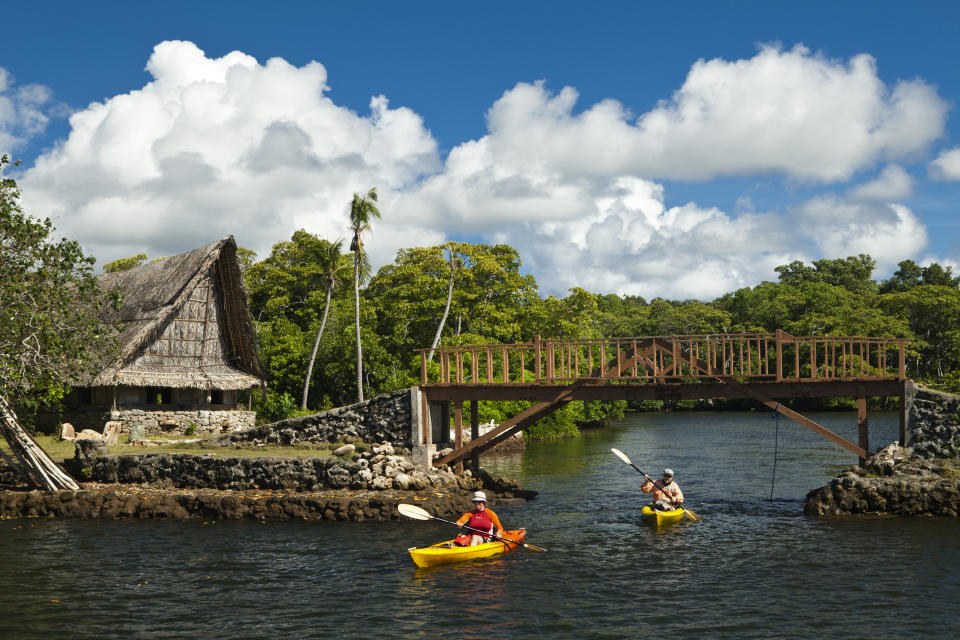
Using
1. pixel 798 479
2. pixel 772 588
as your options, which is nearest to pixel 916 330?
pixel 798 479

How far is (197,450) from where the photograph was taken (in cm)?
3091

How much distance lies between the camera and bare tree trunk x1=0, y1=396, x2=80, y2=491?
1083 inches

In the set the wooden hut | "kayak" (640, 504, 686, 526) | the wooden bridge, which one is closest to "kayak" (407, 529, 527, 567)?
"kayak" (640, 504, 686, 526)

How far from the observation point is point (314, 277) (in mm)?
61688

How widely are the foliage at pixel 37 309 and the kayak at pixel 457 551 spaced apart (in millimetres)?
14363

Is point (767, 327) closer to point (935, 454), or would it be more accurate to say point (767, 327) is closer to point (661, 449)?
point (661, 449)

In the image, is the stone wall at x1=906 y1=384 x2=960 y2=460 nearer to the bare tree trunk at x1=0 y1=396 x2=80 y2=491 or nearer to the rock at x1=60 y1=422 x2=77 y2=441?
the bare tree trunk at x1=0 y1=396 x2=80 y2=491

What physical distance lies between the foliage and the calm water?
4767 millimetres

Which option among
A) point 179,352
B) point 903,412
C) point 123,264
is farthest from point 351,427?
point 123,264

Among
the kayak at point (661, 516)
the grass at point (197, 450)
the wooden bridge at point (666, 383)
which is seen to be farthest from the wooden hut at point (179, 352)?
the kayak at point (661, 516)

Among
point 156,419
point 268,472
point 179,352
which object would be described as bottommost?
point 268,472

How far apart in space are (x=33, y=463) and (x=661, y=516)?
68.1 ft

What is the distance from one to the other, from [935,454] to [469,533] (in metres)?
14.6

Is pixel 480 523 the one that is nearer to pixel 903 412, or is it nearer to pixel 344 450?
pixel 344 450
